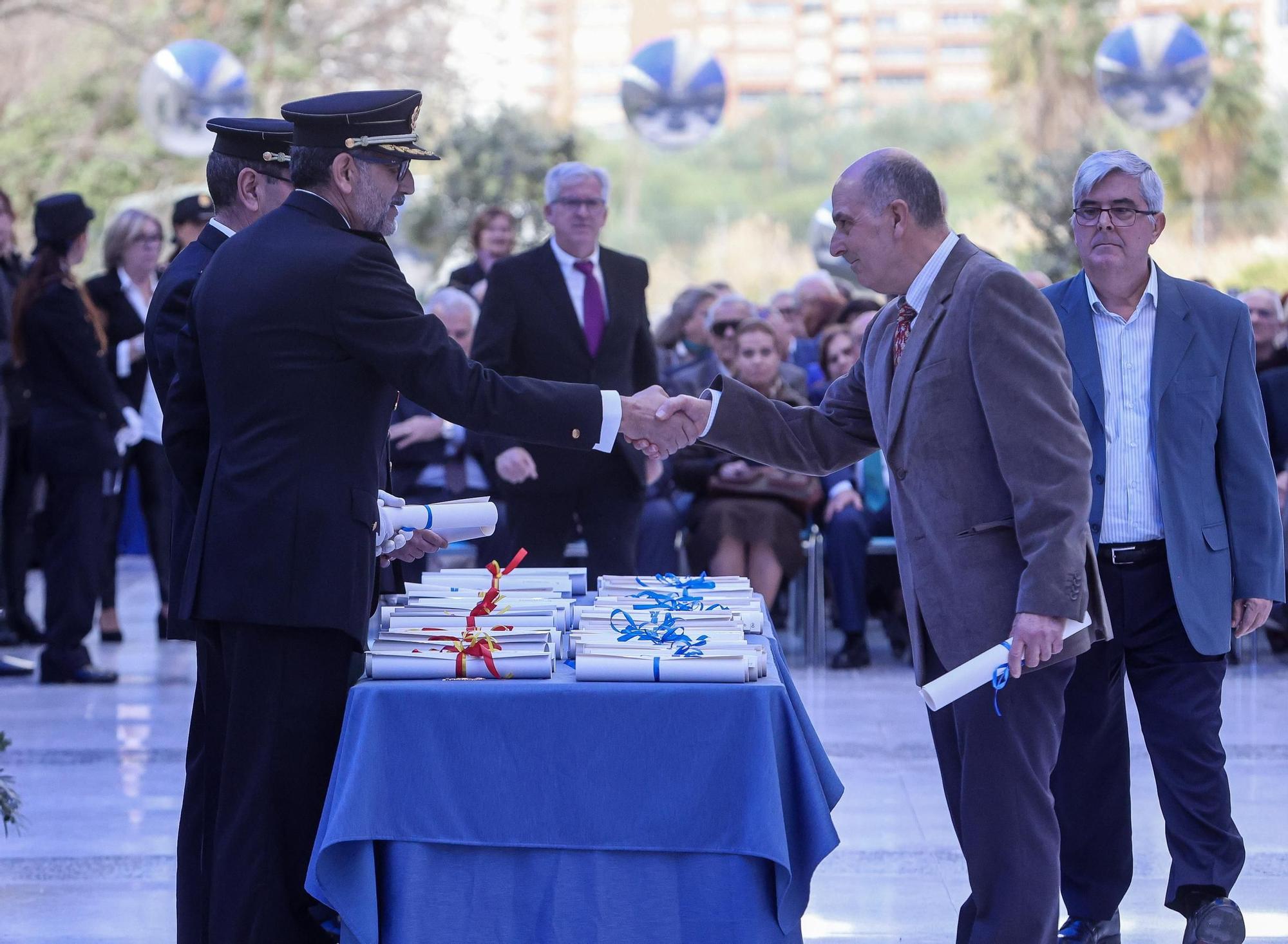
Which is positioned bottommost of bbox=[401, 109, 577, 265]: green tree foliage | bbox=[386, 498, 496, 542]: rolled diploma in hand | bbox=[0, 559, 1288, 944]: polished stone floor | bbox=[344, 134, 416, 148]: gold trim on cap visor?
bbox=[0, 559, 1288, 944]: polished stone floor

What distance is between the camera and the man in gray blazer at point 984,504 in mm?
3135

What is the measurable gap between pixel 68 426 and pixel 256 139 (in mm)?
3981

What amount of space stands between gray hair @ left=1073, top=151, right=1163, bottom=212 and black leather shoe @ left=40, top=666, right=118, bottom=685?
16.2 ft

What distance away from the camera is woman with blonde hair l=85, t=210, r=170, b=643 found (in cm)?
781

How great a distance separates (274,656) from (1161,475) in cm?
201

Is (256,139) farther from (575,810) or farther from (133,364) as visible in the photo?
(133,364)

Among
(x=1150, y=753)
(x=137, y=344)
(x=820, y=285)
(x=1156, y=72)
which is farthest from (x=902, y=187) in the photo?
(x=1156, y=72)

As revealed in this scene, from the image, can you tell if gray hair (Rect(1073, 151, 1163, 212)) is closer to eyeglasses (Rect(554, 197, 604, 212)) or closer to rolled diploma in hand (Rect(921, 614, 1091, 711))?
rolled diploma in hand (Rect(921, 614, 1091, 711))

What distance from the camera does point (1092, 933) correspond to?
13.2 ft

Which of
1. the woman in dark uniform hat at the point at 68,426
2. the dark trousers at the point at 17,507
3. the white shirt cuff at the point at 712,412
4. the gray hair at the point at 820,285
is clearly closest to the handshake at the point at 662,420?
the white shirt cuff at the point at 712,412

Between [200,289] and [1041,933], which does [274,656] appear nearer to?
[200,289]

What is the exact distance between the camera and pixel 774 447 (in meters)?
3.74

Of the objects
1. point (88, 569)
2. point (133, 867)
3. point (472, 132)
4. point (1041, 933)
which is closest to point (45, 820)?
point (133, 867)

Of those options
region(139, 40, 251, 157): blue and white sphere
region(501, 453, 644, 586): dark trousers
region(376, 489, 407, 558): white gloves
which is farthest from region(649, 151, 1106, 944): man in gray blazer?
region(139, 40, 251, 157): blue and white sphere
